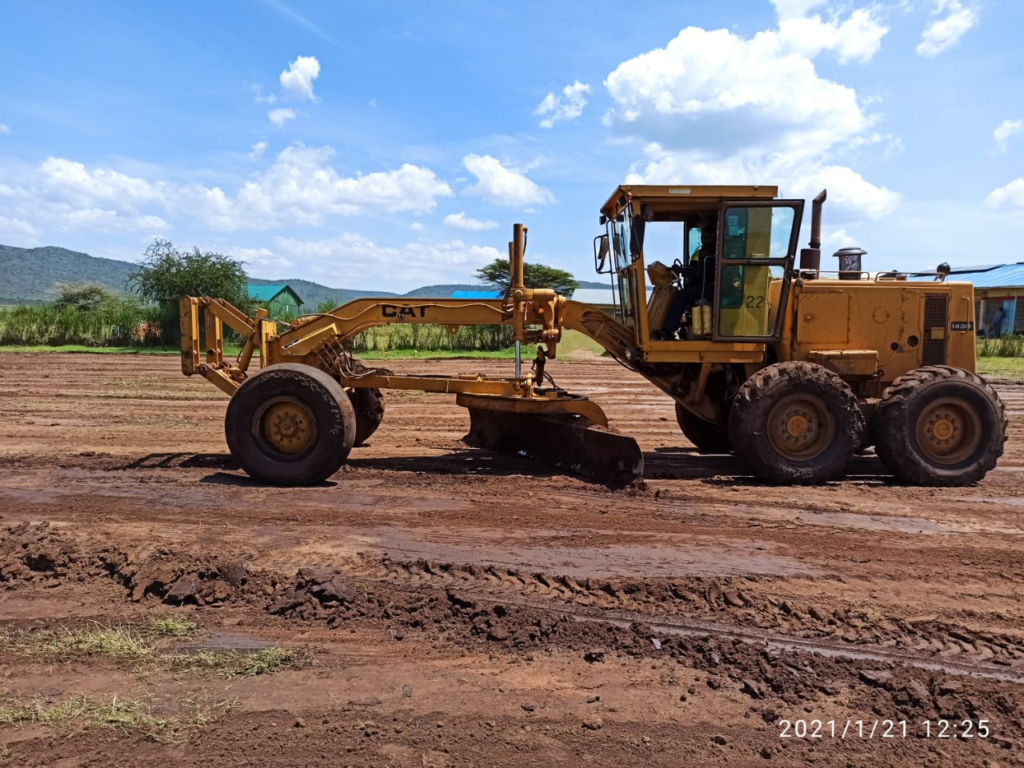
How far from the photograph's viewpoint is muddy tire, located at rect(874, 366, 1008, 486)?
7.14 meters

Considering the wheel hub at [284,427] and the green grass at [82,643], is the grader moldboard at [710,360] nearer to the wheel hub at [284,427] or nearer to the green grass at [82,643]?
the wheel hub at [284,427]

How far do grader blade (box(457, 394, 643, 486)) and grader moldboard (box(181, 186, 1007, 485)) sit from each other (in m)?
0.02

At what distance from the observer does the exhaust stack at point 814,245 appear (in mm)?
7340

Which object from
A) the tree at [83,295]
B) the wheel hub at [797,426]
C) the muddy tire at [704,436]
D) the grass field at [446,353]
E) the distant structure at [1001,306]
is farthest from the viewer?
the tree at [83,295]

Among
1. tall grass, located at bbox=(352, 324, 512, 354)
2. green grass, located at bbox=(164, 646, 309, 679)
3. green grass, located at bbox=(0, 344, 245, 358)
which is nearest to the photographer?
green grass, located at bbox=(164, 646, 309, 679)

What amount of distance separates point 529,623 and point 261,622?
4.74ft

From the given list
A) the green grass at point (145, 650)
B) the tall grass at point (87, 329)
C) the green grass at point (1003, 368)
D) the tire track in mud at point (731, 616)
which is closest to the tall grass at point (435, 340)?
the tall grass at point (87, 329)

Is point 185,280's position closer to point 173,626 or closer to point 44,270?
point 173,626

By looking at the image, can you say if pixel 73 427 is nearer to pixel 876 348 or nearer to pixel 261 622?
pixel 261 622

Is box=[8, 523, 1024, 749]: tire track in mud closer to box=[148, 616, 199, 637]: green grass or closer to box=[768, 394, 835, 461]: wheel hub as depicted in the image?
box=[148, 616, 199, 637]: green grass

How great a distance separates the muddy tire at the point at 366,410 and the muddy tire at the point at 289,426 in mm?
1539

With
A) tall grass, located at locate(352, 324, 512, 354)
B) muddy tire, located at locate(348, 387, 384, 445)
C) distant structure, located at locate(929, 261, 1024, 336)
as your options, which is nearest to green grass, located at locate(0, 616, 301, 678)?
muddy tire, located at locate(348, 387, 384, 445)

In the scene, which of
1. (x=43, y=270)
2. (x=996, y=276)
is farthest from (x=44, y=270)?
(x=996, y=276)

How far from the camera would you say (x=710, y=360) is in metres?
7.71
